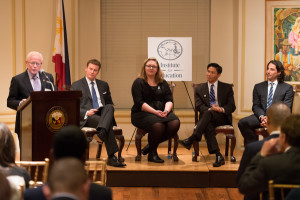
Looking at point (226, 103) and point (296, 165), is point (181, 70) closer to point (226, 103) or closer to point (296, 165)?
point (226, 103)

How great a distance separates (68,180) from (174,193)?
4108 millimetres

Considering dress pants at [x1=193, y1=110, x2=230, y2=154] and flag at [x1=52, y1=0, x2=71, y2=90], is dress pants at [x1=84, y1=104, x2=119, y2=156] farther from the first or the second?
flag at [x1=52, y1=0, x2=71, y2=90]

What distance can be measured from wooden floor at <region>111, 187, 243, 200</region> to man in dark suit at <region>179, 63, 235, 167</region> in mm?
466

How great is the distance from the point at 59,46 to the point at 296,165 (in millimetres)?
5375

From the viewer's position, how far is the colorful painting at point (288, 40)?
752 cm

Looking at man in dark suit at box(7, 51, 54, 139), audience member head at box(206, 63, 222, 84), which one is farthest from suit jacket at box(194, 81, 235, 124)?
man in dark suit at box(7, 51, 54, 139)

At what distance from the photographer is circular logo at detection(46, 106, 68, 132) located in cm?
503

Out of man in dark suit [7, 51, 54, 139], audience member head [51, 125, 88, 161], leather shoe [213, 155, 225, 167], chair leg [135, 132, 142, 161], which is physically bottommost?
leather shoe [213, 155, 225, 167]

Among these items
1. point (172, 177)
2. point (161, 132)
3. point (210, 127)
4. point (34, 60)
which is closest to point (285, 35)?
point (210, 127)

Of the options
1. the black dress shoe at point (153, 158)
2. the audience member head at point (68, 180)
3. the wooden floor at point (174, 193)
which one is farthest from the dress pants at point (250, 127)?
the audience member head at point (68, 180)

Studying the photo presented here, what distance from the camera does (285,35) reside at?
7535 millimetres

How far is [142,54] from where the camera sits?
Answer: 834cm

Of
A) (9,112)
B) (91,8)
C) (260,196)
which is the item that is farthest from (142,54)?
(260,196)

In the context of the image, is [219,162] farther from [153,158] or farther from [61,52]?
[61,52]
